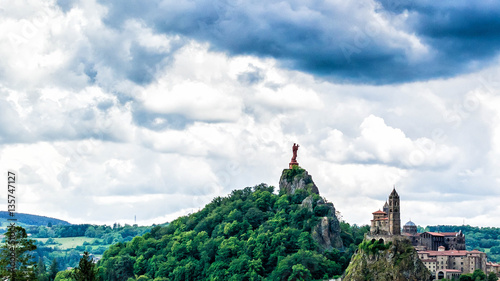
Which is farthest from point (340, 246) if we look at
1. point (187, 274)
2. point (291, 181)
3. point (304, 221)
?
point (187, 274)

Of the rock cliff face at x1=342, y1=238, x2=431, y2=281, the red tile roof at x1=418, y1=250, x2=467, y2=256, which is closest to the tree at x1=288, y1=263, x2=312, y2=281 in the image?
the rock cliff face at x1=342, y1=238, x2=431, y2=281

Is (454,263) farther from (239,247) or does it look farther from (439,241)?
(239,247)

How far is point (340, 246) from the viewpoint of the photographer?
458 feet

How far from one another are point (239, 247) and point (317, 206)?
1692cm

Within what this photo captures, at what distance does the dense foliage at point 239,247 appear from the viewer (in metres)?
133

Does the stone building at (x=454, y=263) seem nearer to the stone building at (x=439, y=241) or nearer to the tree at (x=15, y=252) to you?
the stone building at (x=439, y=241)

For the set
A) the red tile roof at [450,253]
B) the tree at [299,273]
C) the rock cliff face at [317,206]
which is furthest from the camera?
the rock cliff face at [317,206]

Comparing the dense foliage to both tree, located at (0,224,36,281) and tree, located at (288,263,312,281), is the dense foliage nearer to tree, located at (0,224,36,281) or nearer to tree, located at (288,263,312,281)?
tree, located at (288,263,312,281)

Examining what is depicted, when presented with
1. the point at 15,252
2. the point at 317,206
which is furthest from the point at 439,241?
the point at 15,252

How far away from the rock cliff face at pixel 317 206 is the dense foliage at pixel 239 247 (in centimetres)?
147

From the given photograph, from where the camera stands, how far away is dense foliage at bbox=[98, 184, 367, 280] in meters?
133

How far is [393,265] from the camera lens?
117438 mm

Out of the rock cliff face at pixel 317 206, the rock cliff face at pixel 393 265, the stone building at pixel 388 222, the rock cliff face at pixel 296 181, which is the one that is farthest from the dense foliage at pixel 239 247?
the stone building at pixel 388 222

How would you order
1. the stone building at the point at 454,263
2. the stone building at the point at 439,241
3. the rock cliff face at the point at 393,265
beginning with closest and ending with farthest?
the rock cliff face at the point at 393,265 → the stone building at the point at 454,263 → the stone building at the point at 439,241
